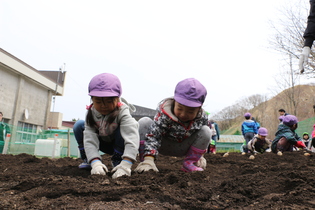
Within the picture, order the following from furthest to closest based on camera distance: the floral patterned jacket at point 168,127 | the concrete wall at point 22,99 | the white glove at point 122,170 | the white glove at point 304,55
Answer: the concrete wall at point 22,99
the white glove at point 304,55
the floral patterned jacket at point 168,127
the white glove at point 122,170

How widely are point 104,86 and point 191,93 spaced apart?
27.3 inches

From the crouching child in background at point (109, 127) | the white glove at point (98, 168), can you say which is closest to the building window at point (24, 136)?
the crouching child in background at point (109, 127)

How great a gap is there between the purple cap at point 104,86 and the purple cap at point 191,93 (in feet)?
1.67

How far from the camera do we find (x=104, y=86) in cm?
223

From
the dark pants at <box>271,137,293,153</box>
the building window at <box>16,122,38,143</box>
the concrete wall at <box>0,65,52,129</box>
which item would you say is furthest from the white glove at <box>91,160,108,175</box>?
the concrete wall at <box>0,65,52,129</box>

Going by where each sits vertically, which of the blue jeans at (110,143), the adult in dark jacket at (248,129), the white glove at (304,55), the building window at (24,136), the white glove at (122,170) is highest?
the white glove at (304,55)

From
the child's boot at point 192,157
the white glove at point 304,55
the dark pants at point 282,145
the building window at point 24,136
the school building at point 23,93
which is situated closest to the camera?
the child's boot at point 192,157

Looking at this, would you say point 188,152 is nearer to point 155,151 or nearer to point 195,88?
point 155,151

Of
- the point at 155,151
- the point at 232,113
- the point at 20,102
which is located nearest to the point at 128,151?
the point at 155,151

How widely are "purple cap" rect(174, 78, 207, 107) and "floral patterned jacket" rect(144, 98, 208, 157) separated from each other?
0.26 meters

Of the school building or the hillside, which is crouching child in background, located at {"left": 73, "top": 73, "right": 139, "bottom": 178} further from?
the school building

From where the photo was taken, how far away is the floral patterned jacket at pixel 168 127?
254 cm

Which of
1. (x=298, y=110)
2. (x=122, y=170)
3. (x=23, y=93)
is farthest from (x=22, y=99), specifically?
(x=298, y=110)

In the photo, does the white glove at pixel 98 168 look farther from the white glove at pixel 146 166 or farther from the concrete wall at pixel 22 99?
the concrete wall at pixel 22 99
